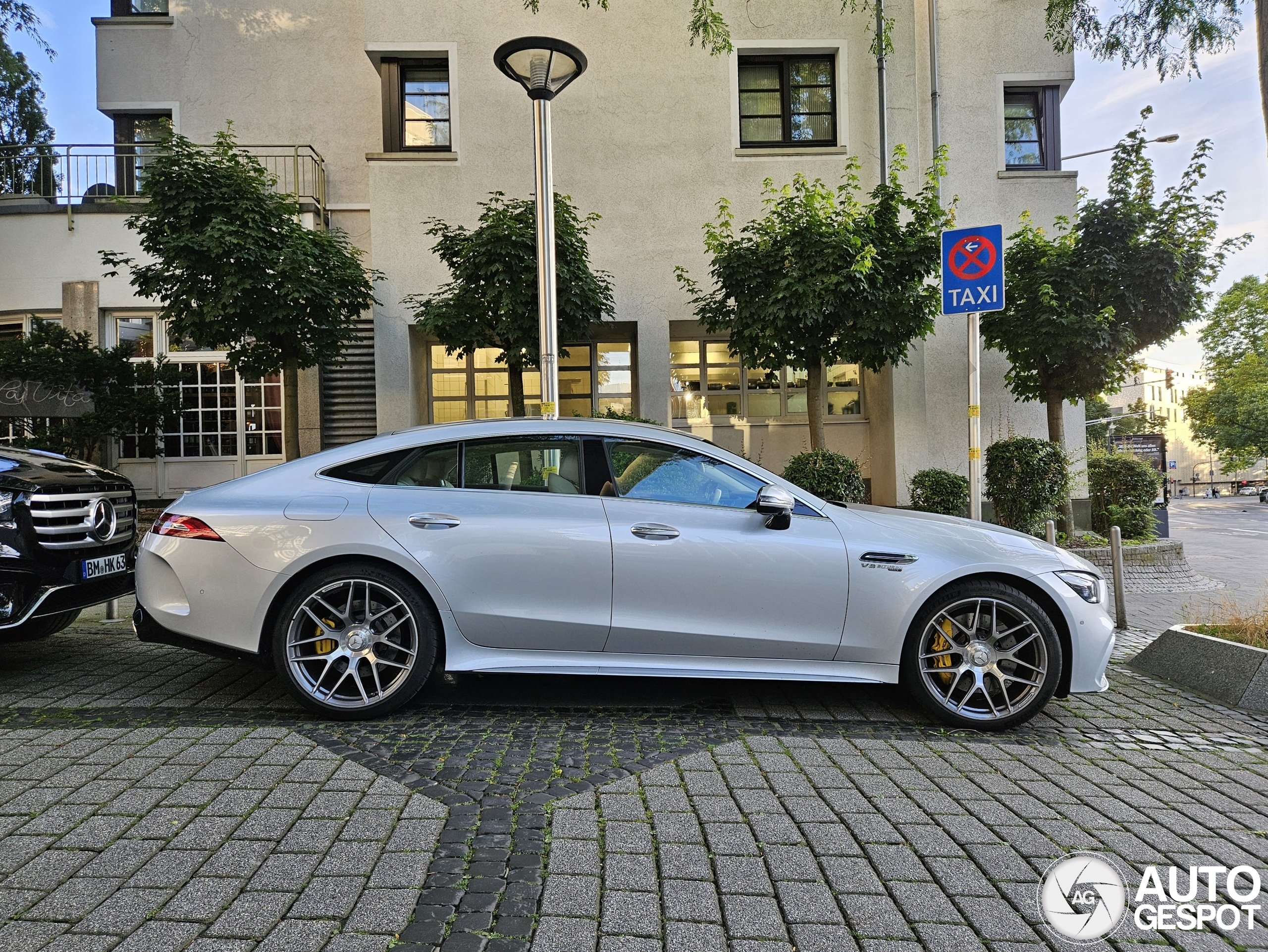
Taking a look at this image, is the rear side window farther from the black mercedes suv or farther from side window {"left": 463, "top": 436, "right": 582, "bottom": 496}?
the black mercedes suv

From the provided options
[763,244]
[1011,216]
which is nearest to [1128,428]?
[1011,216]

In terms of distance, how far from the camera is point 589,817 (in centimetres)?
281

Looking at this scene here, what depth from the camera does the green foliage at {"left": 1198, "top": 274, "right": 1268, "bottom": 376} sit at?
4706cm

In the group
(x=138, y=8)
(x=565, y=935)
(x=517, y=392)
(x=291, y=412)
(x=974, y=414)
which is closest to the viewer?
(x=565, y=935)

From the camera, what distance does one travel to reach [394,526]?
3910 millimetres

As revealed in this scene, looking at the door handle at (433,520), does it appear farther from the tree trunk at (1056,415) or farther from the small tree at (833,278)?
the tree trunk at (1056,415)

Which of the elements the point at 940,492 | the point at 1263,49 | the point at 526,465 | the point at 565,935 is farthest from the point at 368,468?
the point at 940,492

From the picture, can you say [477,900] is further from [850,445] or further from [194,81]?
[194,81]

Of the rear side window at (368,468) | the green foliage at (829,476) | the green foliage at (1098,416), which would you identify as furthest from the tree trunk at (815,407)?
the green foliage at (1098,416)

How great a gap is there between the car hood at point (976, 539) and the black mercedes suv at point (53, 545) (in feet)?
14.5

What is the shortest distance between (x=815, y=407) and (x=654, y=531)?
716cm

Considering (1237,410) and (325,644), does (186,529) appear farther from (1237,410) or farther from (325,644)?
(1237,410)

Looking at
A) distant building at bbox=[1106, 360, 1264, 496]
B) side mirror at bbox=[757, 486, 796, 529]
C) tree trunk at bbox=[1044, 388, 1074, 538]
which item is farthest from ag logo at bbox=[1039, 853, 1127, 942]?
distant building at bbox=[1106, 360, 1264, 496]

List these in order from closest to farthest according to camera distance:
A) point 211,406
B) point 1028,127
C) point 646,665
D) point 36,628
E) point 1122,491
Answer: point 646,665, point 36,628, point 1122,491, point 211,406, point 1028,127
